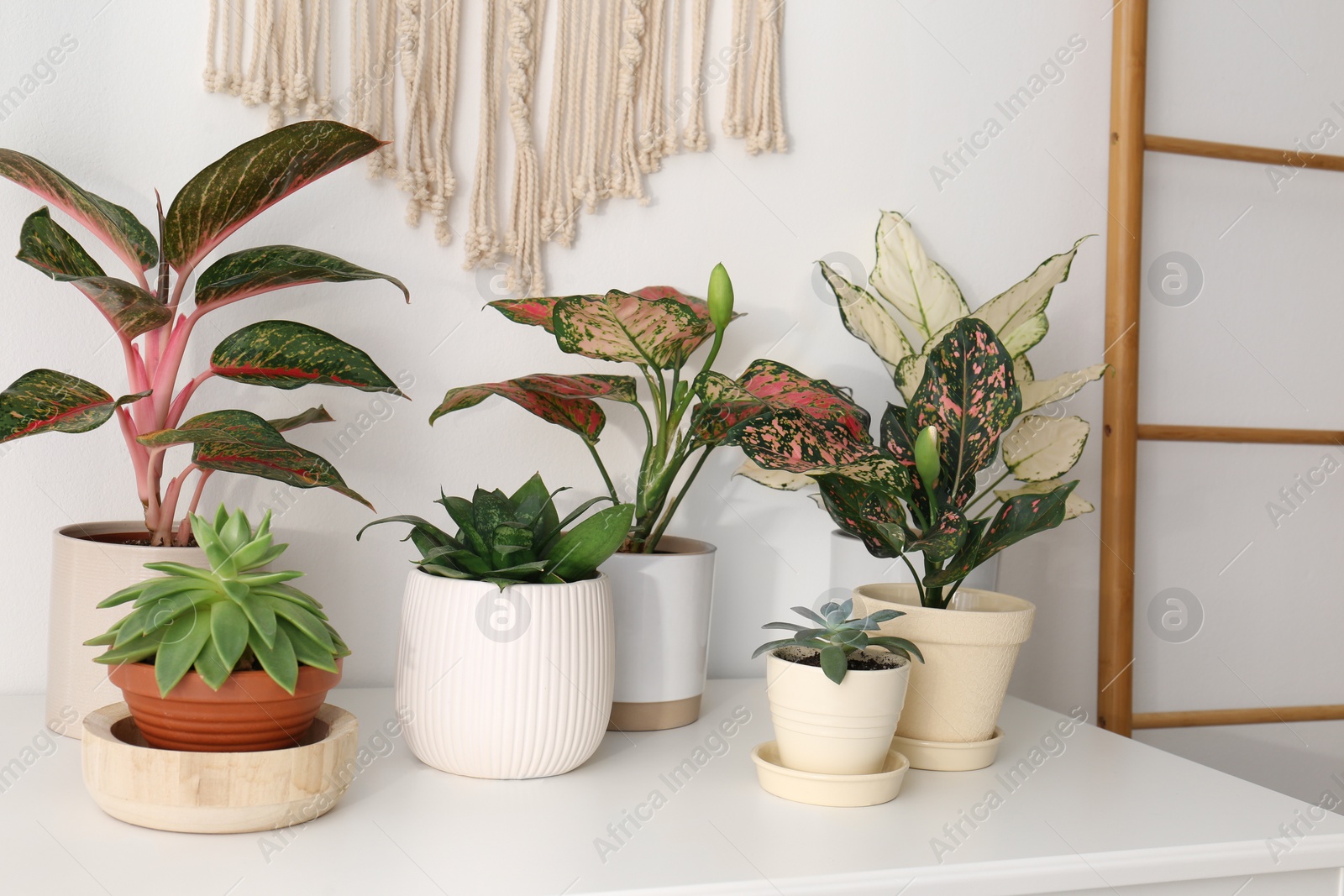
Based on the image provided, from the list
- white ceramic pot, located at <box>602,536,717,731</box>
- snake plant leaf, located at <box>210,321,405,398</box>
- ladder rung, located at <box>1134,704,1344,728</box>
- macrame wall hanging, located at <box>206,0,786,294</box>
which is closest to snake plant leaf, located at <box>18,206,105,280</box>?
snake plant leaf, located at <box>210,321,405,398</box>

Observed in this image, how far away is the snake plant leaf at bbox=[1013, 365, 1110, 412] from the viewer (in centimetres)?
108

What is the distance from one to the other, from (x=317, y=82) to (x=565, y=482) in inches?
19.0

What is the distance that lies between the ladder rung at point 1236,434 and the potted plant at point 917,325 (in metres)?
0.28

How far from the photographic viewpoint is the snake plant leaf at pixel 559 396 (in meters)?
0.91

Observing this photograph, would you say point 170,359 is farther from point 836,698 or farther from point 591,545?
point 836,698

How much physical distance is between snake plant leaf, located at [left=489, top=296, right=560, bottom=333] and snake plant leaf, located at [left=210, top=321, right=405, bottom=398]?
145 millimetres

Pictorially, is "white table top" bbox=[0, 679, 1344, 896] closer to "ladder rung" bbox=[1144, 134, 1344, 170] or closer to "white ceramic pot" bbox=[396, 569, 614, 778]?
"white ceramic pot" bbox=[396, 569, 614, 778]

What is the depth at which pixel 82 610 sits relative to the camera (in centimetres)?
83

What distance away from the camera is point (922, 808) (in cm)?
79

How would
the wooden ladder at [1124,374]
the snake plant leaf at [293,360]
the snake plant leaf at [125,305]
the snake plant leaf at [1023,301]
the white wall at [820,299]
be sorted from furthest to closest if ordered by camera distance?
1. the wooden ladder at [1124,374]
2. the snake plant leaf at [1023,301]
3. the white wall at [820,299]
4. the snake plant leaf at [293,360]
5. the snake plant leaf at [125,305]

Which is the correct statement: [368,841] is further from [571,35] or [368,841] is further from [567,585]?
[571,35]

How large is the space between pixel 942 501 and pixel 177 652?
0.61 m

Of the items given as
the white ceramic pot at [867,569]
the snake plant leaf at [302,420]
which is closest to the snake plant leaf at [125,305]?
the snake plant leaf at [302,420]

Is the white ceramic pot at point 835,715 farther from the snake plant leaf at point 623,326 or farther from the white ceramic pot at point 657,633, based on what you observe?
the snake plant leaf at point 623,326
